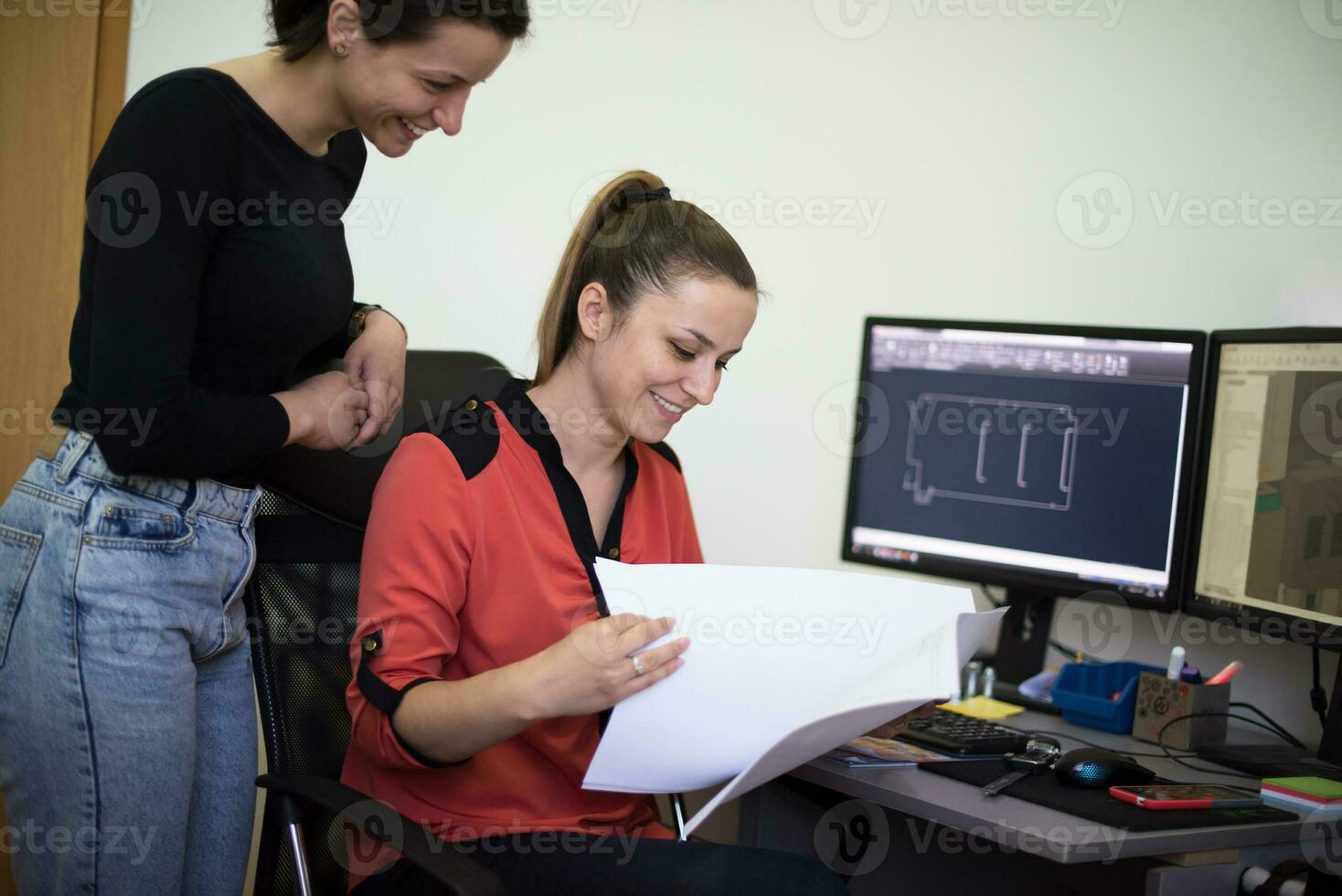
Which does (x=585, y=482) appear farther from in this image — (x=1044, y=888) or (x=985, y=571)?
(x=1044, y=888)

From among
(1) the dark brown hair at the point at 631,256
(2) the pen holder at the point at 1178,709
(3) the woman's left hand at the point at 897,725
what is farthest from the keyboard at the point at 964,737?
(1) the dark brown hair at the point at 631,256

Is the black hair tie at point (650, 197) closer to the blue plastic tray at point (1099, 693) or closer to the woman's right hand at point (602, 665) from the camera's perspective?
the woman's right hand at point (602, 665)

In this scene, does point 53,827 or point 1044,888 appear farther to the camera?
point 1044,888

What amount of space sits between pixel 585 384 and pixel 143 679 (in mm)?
598

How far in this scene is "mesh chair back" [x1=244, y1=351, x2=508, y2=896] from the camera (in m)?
1.31

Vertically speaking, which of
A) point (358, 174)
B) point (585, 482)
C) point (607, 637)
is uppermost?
point (358, 174)

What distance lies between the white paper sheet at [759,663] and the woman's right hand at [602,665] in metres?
0.02

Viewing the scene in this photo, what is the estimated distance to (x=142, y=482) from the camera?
1.12 m

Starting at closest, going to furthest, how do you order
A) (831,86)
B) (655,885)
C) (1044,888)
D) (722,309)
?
(655,885) → (722,309) → (1044,888) → (831,86)

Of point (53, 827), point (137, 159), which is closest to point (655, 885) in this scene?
point (53, 827)

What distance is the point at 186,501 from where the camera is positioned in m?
1.15

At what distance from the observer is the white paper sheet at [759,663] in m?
1.13

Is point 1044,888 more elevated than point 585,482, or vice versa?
point 585,482

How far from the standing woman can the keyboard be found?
0.83 meters
